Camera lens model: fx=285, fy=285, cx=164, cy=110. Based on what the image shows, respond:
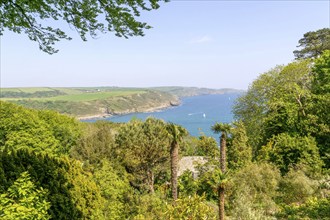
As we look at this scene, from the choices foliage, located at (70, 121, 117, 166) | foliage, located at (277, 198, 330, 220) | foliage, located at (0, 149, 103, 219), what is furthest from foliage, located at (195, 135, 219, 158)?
foliage, located at (0, 149, 103, 219)

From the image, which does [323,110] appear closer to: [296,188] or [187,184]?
[296,188]

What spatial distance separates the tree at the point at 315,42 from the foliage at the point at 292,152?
27.2 m

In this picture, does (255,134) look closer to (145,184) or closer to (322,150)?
(322,150)

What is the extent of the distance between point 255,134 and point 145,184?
60.5ft

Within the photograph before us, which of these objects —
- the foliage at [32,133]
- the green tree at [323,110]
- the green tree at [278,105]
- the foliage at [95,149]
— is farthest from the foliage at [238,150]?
the foliage at [32,133]

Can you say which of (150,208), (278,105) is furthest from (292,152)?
(150,208)

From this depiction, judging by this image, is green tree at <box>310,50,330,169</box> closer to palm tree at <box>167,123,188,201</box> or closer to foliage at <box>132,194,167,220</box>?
palm tree at <box>167,123,188,201</box>

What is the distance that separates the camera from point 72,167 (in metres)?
19.1

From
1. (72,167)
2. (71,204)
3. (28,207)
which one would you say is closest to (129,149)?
(72,167)

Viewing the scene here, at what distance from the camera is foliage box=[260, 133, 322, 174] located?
99.8 feet

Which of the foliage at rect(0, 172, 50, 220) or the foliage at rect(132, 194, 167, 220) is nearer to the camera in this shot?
the foliage at rect(0, 172, 50, 220)

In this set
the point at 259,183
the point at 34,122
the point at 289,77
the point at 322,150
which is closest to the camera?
the point at 259,183

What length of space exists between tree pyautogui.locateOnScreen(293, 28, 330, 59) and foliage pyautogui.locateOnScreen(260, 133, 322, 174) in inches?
1070

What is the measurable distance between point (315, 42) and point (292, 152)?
31.4 meters
